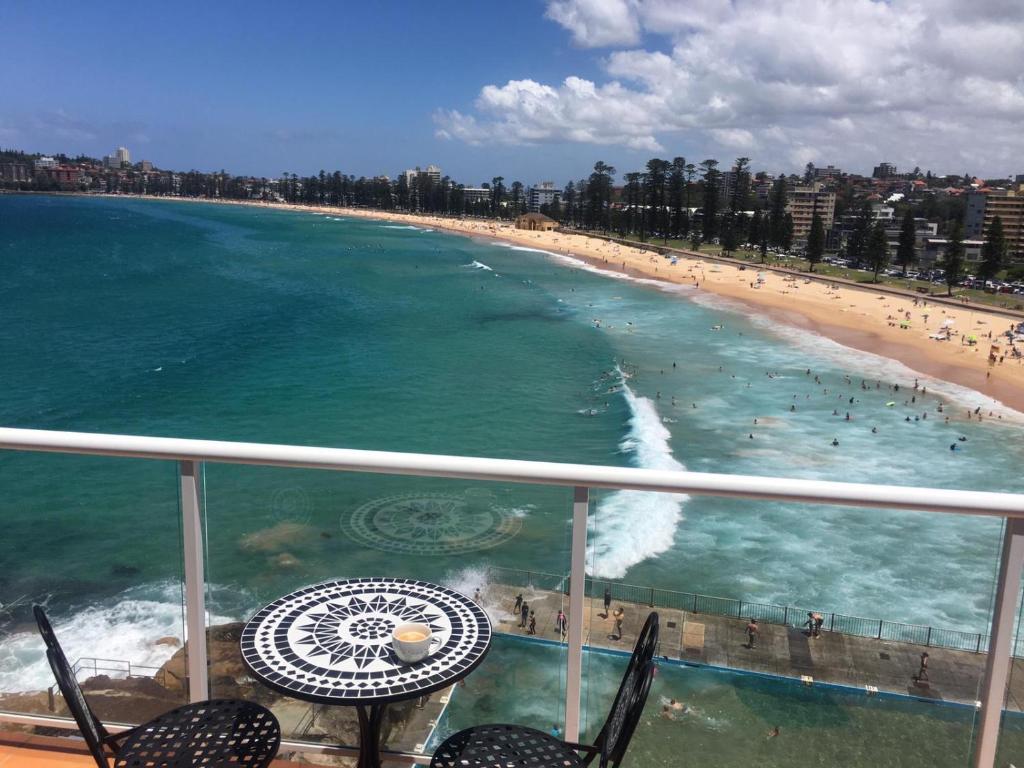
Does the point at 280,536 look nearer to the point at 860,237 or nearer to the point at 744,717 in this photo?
Answer: the point at 744,717

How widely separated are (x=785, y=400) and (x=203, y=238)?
87.0 metres

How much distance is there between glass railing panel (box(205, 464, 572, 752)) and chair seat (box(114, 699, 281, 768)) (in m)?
0.20

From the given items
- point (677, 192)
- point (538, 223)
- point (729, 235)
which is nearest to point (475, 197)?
point (538, 223)

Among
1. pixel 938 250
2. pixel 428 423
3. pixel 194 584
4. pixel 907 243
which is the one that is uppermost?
pixel 194 584

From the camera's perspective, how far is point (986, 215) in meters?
87.6

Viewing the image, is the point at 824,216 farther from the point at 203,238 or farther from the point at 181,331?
the point at 181,331

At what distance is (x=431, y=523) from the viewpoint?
212 centimetres

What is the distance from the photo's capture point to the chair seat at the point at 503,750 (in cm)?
170

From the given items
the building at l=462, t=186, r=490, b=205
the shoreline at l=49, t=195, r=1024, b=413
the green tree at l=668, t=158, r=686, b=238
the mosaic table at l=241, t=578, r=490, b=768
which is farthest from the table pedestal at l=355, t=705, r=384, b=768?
the building at l=462, t=186, r=490, b=205

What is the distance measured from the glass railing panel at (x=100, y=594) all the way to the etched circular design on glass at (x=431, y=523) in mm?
570

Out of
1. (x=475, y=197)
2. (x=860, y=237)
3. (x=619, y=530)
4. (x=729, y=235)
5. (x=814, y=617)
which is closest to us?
(x=814, y=617)

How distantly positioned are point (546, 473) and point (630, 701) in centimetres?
57

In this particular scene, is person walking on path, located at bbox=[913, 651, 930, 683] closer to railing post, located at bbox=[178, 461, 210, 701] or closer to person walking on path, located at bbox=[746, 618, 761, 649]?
person walking on path, located at bbox=[746, 618, 761, 649]

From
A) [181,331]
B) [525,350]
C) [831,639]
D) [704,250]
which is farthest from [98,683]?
[704,250]
